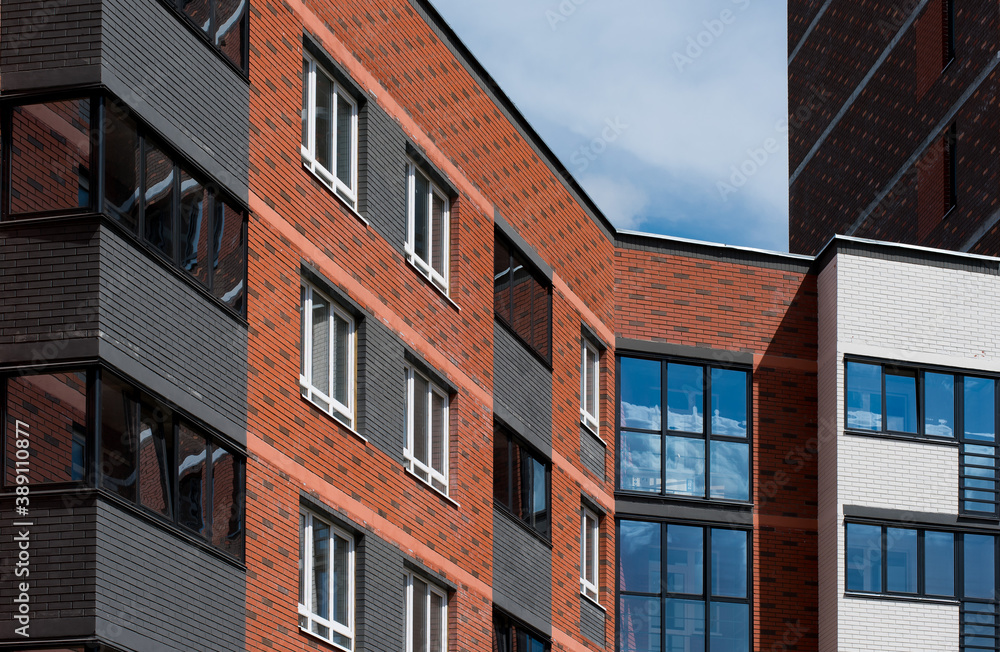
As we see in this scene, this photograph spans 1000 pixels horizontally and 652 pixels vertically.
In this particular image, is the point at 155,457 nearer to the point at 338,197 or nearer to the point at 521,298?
the point at 338,197

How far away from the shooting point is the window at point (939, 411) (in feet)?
103

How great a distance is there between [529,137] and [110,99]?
12649 mm

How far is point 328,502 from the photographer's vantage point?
71.2 feet

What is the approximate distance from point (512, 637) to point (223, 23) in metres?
10.8

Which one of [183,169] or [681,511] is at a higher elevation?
[183,169]

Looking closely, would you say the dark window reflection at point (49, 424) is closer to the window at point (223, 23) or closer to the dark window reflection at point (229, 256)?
the dark window reflection at point (229, 256)

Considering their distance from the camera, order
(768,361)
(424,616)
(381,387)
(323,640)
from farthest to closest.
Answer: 1. (768,361)
2. (424,616)
3. (381,387)
4. (323,640)

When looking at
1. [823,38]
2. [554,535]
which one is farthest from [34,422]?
[823,38]

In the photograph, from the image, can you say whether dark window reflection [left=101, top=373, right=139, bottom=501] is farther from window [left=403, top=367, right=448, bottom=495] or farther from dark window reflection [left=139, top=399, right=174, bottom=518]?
window [left=403, top=367, right=448, bottom=495]

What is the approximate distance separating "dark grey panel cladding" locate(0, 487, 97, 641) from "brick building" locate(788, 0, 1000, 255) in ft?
86.9

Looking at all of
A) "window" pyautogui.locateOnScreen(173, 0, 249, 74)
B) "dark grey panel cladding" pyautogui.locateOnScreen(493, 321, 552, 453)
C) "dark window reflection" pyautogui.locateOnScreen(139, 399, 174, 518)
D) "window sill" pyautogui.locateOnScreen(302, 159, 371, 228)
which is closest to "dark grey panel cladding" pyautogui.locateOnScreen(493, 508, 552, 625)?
"dark grey panel cladding" pyautogui.locateOnScreen(493, 321, 552, 453)

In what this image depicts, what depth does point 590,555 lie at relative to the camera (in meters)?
30.7

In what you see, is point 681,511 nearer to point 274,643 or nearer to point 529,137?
point 529,137

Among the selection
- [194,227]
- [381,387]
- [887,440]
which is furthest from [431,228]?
[887,440]
